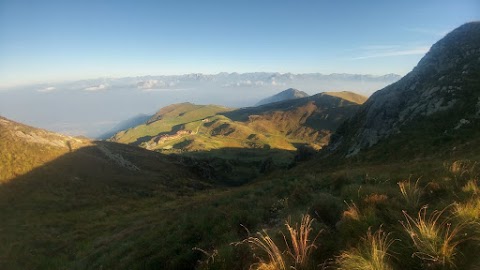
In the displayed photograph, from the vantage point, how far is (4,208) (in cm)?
3391

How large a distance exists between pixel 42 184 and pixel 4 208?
7706 millimetres

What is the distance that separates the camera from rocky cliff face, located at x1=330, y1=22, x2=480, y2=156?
128 ft

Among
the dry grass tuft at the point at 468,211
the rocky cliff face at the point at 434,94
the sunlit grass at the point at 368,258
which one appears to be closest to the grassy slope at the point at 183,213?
the sunlit grass at the point at 368,258

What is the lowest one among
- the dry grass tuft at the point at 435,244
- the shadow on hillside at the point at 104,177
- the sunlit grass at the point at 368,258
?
the shadow on hillside at the point at 104,177

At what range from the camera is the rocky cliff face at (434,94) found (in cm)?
3894

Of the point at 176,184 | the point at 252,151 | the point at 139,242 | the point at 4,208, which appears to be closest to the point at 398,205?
the point at 139,242

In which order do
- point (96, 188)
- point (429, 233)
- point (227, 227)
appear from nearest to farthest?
point (429, 233), point (227, 227), point (96, 188)

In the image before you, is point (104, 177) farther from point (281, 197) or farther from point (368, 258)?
point (368, 258)

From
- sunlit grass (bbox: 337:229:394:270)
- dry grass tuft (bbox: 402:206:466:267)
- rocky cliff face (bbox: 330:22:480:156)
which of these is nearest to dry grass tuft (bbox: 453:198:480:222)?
dry grass tuft (bbox: 402:206:466:267)

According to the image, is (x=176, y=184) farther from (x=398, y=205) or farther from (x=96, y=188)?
(x=398, y=205)

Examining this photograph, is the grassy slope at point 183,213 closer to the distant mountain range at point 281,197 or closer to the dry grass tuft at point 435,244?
the distant mountain range at point 281,197

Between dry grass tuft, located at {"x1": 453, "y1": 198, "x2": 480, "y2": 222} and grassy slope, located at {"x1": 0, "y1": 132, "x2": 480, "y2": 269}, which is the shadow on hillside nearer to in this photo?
grassy slope, located at {"x1": 0, "y1": 132, "x2": 480, "y2": 269}

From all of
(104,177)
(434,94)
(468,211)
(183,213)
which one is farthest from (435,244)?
(104,177)

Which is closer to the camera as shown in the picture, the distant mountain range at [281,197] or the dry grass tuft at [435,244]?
the dry grass tuft at [435,244]
